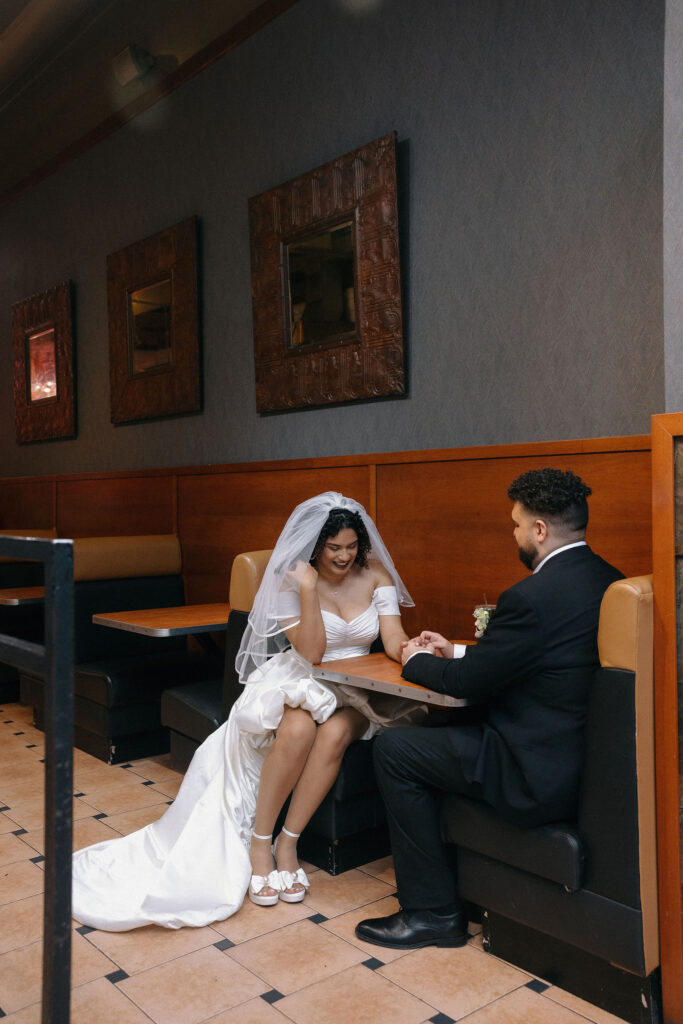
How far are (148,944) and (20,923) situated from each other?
448 millimetres

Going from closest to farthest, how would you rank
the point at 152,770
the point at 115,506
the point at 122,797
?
the point at 122,797 → the point at 152,770 → the point at 115,506

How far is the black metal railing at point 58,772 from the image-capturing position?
120cm

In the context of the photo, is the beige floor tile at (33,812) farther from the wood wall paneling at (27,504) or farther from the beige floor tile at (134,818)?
the wood wall paneling at (27,504)

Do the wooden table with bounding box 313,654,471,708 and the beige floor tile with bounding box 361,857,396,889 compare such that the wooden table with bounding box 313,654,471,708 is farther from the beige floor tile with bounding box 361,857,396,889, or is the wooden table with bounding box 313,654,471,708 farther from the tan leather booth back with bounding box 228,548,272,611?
the beige floor tile with bounding box 361,857,396,889

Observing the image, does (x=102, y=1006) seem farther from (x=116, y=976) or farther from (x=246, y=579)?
(x=246, y=579)

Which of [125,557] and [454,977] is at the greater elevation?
[125,557]

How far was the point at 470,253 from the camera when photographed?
11.4ft

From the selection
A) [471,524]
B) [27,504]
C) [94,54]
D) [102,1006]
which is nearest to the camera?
[102,1006]

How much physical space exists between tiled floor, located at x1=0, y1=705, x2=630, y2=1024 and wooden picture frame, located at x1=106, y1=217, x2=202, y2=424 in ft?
10.1

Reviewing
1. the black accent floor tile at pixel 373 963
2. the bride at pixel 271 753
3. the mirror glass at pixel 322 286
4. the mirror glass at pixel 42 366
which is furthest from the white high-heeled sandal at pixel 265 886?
the mirror glass at pixel 42 366

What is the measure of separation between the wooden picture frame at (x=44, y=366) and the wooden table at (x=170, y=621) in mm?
2694

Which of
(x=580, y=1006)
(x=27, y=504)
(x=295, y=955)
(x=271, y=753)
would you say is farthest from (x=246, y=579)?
(x=27, y=504)

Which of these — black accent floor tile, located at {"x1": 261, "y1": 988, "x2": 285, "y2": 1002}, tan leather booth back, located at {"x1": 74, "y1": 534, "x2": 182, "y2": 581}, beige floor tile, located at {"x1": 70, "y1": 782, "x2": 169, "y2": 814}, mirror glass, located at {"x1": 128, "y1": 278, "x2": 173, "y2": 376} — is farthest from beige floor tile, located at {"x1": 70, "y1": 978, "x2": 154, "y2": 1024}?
mirror glass, located at {"x1": 128, "y1": 278, "x2": 173, "y2": 376}

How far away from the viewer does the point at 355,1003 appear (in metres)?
2.19
